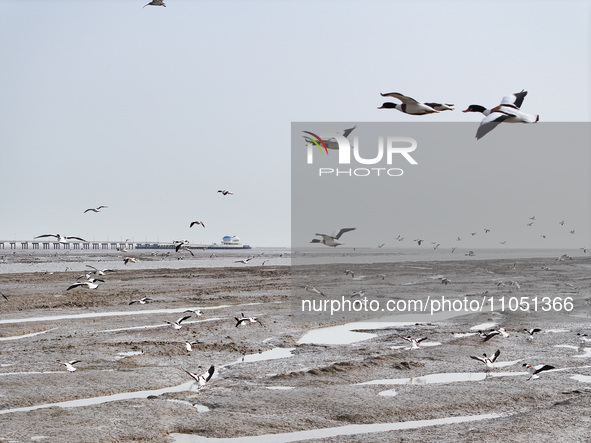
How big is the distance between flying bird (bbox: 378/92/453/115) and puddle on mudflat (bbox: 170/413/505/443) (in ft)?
16.3

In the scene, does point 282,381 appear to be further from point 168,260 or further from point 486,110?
point 168,260

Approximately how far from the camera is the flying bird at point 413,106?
29.6ft

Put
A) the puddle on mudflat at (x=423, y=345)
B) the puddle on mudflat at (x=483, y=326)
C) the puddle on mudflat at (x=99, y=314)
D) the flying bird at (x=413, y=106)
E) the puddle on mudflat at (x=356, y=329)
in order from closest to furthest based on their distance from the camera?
the flying bird at (x=413, y=106)
the puddle on mudflat at (x=423, y=345)
the puddle on mudflat at (x=356, y=329)
the puddle on mudflat at (x=483, y=326)
the puddle on mudflat at (x=99, y=314)

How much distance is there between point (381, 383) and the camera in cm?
1353

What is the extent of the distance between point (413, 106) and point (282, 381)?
6.73 metres

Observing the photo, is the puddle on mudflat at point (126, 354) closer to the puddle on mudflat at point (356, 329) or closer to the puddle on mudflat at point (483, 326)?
the puddle on mudflat at point (356, 329)

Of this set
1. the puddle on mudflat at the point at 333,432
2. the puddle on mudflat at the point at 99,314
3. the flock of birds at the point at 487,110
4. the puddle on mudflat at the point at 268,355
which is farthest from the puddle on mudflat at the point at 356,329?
the flock of birds at the point at 487,110

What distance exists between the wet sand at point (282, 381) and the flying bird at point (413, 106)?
4.85 meters

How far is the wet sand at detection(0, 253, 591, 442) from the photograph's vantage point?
10.3 meters

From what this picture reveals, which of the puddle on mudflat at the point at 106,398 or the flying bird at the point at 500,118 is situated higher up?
the flying bird at the point at 500,118

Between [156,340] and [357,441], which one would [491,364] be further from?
→ [156,340]

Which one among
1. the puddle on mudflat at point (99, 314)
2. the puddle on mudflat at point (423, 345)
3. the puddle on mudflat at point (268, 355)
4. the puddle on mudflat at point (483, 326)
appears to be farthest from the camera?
the puddle on mudflat at point (99, 314)

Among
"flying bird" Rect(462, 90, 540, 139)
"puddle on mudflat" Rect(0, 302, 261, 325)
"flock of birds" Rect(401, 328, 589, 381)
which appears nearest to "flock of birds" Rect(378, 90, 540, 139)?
"flying bird" Rect(462, 90, 540, 139)

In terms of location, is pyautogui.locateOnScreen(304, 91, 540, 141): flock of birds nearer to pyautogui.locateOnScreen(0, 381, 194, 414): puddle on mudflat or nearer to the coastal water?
pyautogui.locateOnScreen(0, 381, 194, 414): puddle on mudflat
